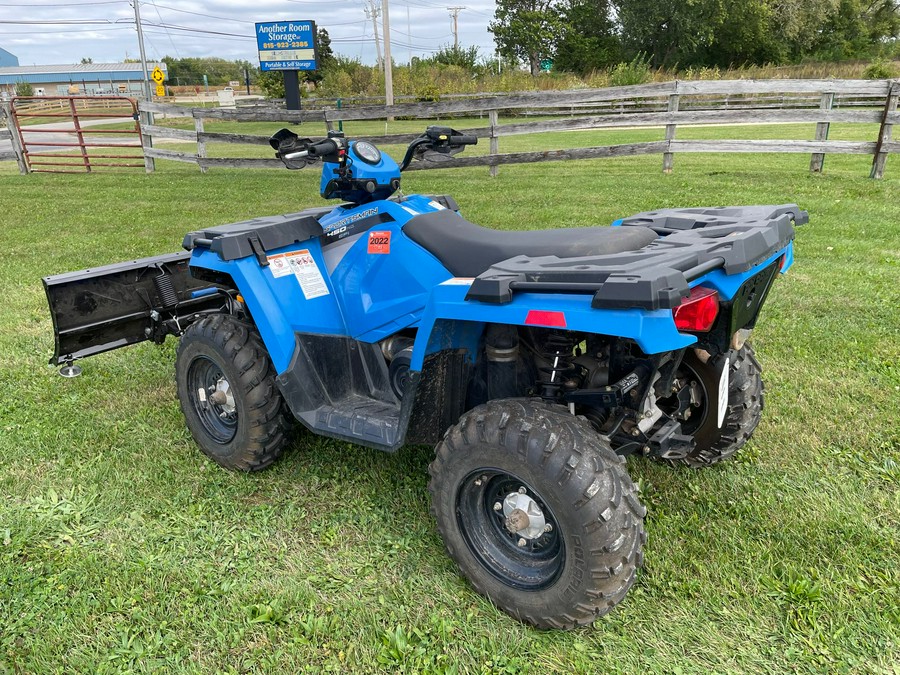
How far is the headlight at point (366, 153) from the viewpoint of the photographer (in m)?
3.28

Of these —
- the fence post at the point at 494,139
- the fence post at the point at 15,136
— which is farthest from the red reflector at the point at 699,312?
the fence post at the point at 15,136

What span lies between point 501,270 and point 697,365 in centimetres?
119

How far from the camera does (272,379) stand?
338 cm

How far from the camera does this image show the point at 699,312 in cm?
220

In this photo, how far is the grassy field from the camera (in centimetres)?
240

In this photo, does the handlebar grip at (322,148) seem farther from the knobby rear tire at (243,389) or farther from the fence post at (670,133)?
the fence post at (670,133)

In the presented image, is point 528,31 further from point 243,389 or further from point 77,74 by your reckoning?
point 77,74

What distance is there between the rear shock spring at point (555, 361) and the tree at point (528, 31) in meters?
56.8

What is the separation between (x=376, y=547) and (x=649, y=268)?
170cm

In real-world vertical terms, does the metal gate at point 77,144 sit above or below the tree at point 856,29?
below

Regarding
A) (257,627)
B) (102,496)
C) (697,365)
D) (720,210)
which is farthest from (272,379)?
(720,210)

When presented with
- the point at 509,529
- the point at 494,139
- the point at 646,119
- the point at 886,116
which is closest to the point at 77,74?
the point at 494,139

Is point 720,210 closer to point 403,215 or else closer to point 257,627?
point 403,215

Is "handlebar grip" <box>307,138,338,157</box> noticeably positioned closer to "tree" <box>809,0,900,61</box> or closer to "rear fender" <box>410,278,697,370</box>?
"rear fender" <box>410,278,697,370</box>
